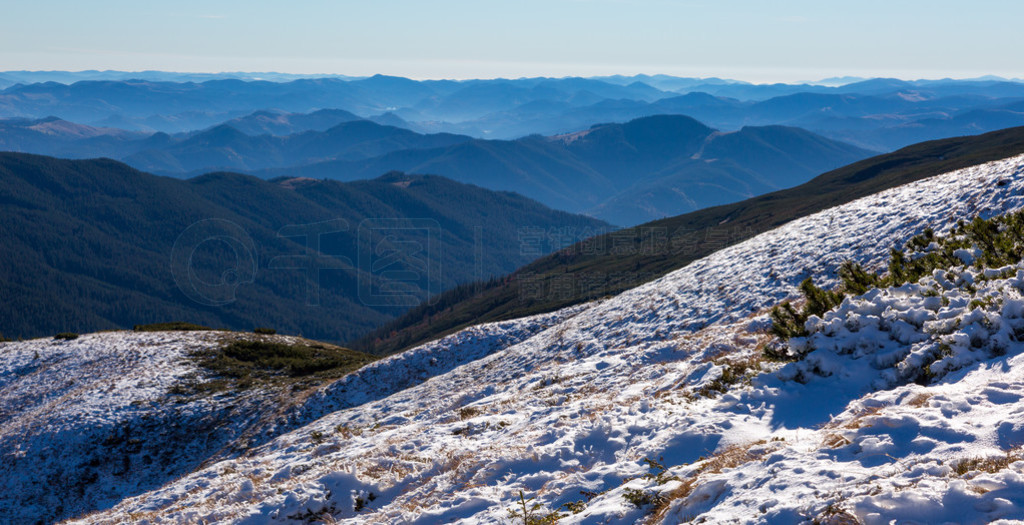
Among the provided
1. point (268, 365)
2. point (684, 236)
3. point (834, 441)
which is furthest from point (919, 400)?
point (684, 236)

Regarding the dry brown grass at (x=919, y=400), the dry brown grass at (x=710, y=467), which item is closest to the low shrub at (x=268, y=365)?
the dry brown grass at (x=710, y=467)

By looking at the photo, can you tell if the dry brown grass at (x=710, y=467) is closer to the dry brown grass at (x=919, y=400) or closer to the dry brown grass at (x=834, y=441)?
the dry brown grass at (x=834, y=441)

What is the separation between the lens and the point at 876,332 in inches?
460

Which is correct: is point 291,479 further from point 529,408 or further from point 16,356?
point 16,356

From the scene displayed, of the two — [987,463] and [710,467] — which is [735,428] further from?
[987,463]

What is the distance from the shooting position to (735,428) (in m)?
10.3

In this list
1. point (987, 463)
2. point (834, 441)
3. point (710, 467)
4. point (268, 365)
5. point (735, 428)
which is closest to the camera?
point (987, 463)

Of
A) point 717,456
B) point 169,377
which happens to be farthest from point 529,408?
point 169,377

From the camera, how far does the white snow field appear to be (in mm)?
6902

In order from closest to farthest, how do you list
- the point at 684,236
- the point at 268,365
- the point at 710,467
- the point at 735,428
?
the point at 710,467, the point at 735,428, the point at 268,365, the point at 684,236

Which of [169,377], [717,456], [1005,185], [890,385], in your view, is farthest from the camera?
[169,377]

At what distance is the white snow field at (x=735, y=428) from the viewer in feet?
22.6

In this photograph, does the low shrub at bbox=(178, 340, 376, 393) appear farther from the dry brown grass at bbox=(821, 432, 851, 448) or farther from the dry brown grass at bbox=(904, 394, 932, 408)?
the dry brown grass at bbox=(904, 394, 932, 408)

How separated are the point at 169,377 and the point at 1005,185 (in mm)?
43149
